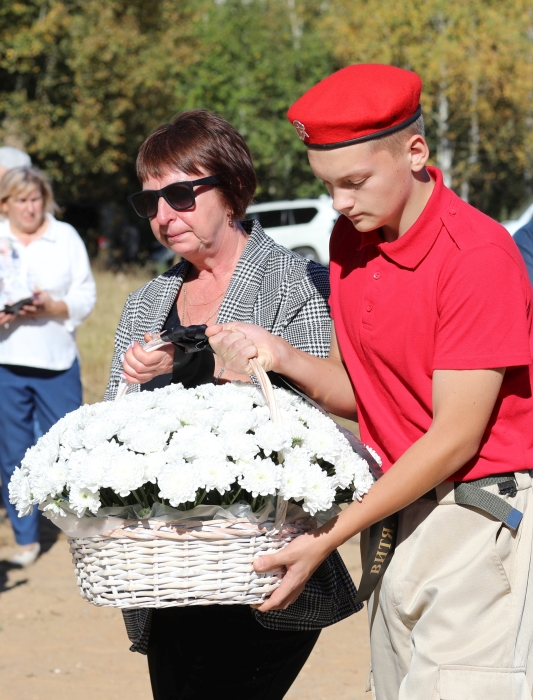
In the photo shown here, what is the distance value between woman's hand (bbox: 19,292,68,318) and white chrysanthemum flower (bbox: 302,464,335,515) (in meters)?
3.66

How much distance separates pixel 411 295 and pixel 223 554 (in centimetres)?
66

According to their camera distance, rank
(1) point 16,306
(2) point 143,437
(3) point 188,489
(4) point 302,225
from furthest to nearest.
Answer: (4) point 302,225 < (1) point 16,306 < (2) point 143,437 < (3) point 188,489

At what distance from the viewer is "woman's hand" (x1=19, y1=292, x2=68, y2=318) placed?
5.33 metres

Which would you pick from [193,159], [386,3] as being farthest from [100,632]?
[386,3]

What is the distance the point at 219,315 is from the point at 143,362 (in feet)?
1.12

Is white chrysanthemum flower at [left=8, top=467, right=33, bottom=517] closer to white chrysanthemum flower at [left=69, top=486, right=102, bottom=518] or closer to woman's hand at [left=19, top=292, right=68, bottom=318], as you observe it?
white chrysanthemum flower at [left=69, top=486, right=102, bottom=518]

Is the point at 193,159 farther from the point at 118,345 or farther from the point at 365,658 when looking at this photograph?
the point at 365,658

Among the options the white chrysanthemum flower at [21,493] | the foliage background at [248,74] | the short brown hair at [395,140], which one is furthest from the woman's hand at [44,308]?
the foliage background at [248,74]

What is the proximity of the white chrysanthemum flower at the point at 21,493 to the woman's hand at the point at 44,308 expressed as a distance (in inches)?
126

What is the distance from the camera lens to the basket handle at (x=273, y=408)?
77.7 inches

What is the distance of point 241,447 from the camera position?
196cm

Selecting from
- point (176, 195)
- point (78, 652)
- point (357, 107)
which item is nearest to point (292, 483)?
point (357, 107)

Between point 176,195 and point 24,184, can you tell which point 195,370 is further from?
point 24,184

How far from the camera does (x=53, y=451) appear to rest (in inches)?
84.6
